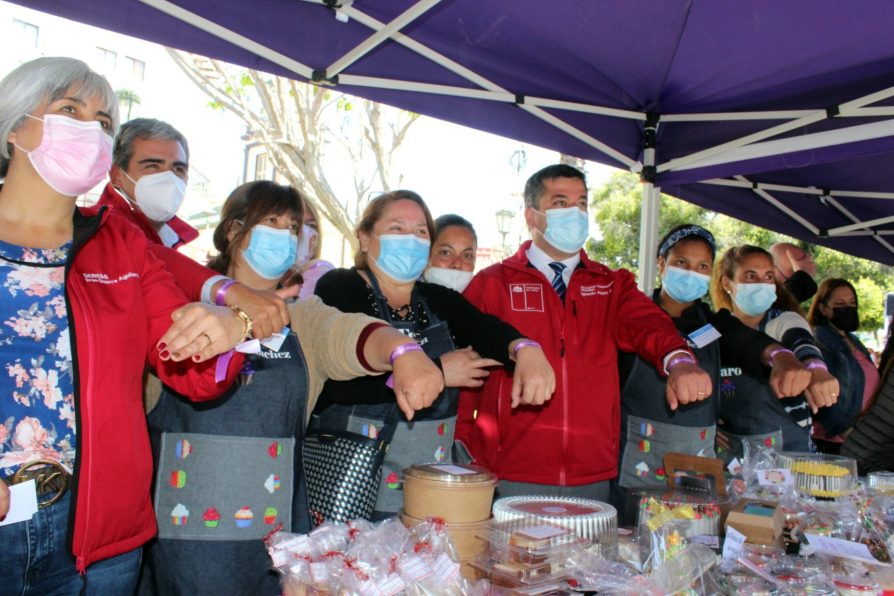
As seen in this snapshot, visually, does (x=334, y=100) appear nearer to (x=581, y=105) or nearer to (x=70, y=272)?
(x=581, y=105)

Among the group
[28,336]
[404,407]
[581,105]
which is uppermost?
[581,105]

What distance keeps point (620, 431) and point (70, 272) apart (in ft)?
7.79

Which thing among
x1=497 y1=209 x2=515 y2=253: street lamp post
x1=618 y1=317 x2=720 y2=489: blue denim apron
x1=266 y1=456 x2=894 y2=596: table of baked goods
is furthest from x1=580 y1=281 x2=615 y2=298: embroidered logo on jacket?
x1=497 y1=209 x2=515 y2=253: street lamp post

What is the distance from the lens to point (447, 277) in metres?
3.42

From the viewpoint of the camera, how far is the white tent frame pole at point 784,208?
5671 millimetres

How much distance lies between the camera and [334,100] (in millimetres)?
10352

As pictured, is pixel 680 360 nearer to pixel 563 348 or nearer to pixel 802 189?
pixel 563 348

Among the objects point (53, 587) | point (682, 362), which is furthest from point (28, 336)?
point (682, 362)

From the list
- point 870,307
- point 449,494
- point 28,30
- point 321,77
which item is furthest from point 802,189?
point 28,30

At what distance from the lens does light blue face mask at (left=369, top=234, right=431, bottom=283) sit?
246 cm

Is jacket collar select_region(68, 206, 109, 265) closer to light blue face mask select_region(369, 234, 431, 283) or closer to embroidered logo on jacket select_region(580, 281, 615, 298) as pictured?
light blue face mask select_region(369, 234, 431, 283)

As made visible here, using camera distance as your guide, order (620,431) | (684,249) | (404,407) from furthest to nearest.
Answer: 1. (684,249)
2. (620,431)
3. (404,407)

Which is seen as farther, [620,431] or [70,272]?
[620,431]

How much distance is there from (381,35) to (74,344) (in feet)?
7.34
